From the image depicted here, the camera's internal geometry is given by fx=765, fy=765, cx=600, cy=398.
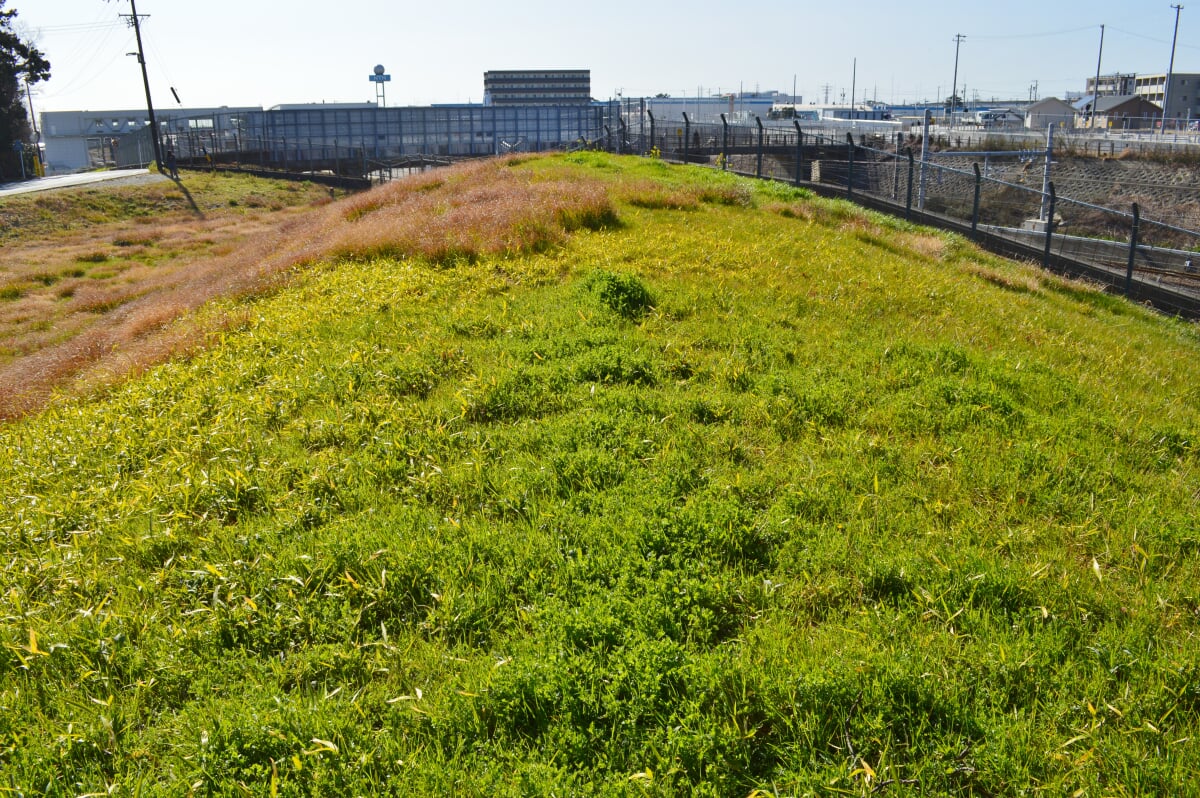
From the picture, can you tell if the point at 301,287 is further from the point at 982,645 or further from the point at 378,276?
the point at 982,645

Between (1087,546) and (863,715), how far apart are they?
7.11 feet

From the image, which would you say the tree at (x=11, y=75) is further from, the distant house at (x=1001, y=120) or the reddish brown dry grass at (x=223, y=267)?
the distant house at (x=1001, y=120)

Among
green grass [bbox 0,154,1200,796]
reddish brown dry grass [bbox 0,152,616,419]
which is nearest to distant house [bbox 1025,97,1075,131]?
reddish brown dry grass [bbox 0,152,616,419]

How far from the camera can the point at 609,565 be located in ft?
13.5

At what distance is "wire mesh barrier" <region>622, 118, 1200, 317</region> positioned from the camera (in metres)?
17.8

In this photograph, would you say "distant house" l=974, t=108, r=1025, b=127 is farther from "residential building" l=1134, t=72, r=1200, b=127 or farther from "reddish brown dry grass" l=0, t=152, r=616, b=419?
"reddish brown dry grass" l=0, t=152, r=616, b=419

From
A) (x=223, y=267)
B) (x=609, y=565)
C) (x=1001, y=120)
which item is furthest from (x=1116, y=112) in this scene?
(x=609, y=565)

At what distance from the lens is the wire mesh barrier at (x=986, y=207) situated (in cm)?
1775

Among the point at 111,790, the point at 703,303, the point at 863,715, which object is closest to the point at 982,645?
the point at 863,715

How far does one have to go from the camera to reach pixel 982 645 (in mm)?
3461

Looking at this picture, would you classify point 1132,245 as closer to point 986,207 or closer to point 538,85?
point 986,207

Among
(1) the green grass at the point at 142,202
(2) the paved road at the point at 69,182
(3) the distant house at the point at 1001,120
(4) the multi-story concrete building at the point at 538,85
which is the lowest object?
(1) the green grass at the point at 142,202

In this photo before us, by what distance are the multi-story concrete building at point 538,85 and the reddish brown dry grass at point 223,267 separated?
101107 millimetres

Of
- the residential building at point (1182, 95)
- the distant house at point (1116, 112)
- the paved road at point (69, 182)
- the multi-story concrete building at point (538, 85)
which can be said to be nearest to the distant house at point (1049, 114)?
the distant house at point (1116, 112)
